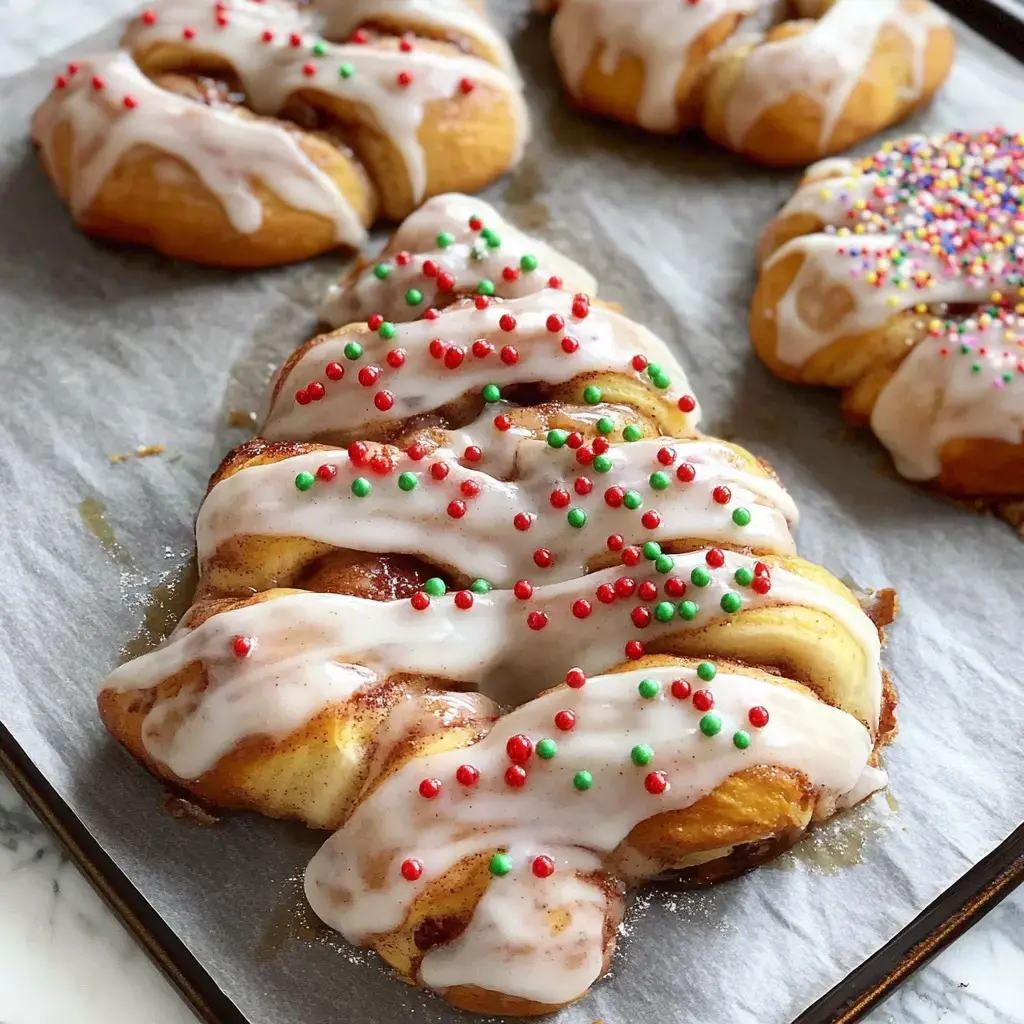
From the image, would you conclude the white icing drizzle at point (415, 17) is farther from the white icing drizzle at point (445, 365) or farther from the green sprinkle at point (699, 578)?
the green sprinkle at point (699, 578)

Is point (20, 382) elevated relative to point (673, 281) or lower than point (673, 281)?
lower

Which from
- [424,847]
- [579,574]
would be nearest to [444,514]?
[579,574]

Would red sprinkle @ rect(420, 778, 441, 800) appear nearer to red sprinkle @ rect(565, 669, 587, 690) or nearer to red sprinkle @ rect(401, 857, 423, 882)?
red sprinkle @ rect(401, 857, 423, 882)

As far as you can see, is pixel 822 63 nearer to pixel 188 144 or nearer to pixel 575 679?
pixel 188 144

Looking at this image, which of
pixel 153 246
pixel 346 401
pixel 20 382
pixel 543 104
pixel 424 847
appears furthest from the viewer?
pixel 543 104

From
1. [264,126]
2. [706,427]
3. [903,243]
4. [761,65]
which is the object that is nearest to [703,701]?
[706,427]

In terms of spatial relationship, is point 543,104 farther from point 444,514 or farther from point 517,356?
point 444,514

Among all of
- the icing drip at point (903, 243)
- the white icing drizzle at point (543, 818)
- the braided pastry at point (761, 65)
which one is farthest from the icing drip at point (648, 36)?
the white icing drizzle at point (543, 818)
